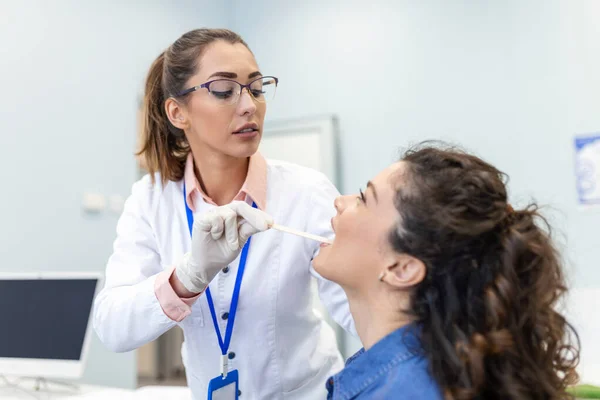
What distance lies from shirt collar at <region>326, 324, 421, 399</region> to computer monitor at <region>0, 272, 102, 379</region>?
46.4 inches

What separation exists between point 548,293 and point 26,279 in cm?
172

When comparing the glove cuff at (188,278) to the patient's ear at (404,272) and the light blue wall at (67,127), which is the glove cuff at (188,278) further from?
the light blue wall at (67,127)

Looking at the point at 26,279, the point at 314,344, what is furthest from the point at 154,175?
the point at 26,279

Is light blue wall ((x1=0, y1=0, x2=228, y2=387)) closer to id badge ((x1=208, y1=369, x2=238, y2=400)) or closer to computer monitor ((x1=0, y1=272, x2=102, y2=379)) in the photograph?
computer monitor ((x1=0, y1=272, x2=102, y2=379))

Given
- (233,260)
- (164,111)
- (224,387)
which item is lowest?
(224,387)

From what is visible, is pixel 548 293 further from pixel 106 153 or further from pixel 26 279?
pixel 106 153

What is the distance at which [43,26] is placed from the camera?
2.91 meters

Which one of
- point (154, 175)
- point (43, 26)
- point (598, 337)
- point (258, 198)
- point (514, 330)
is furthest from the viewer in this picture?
point (43, 26)

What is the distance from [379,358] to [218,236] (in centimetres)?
40

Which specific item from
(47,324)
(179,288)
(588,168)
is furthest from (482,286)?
(588,168)

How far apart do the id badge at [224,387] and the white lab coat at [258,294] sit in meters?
0.11

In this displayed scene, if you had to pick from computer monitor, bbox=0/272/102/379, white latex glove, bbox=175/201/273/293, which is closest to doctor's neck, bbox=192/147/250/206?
white latex glove, bbox=175/201/273/293

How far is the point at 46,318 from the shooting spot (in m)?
1.95

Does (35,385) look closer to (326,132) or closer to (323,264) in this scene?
(323,264)
